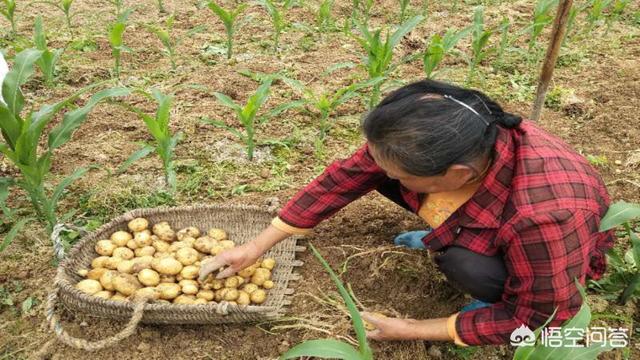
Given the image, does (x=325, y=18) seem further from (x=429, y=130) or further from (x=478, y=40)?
(x=429, y=130)

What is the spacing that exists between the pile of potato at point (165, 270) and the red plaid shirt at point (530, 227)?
2.35 feet

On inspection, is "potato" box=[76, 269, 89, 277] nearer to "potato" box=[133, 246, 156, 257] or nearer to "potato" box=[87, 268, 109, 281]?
"potato" box=[87, 268, 109, 281]

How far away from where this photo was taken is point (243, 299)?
1.74 metres

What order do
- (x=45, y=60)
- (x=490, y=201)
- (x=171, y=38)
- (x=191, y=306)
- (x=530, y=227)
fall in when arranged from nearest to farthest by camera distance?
(x=530, y=227) < (x=490, y=201) < (x=191, y=306) < (x=45, y=60) < (x=171, y=38)

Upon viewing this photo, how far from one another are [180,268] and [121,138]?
1.15 metres

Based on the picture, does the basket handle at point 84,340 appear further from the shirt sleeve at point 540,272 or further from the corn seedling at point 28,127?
the shirt sleeve at point 540,272

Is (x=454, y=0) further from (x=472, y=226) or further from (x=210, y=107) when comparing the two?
(x=472, y=226)

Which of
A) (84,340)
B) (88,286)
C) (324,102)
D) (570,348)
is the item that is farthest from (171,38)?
(570,348)

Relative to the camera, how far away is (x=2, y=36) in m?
3.54

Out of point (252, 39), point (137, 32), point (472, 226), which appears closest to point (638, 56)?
point (252, 39)

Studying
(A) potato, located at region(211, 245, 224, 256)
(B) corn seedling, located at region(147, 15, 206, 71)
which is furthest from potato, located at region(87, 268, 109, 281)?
(B) corn seedling, located at region(147, 15, 206, 71)

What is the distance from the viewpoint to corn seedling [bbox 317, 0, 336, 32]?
Answer: 148 inches

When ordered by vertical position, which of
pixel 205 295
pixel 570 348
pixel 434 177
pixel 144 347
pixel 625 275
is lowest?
pixel 144 347

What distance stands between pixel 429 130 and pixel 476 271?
0.50 meters
